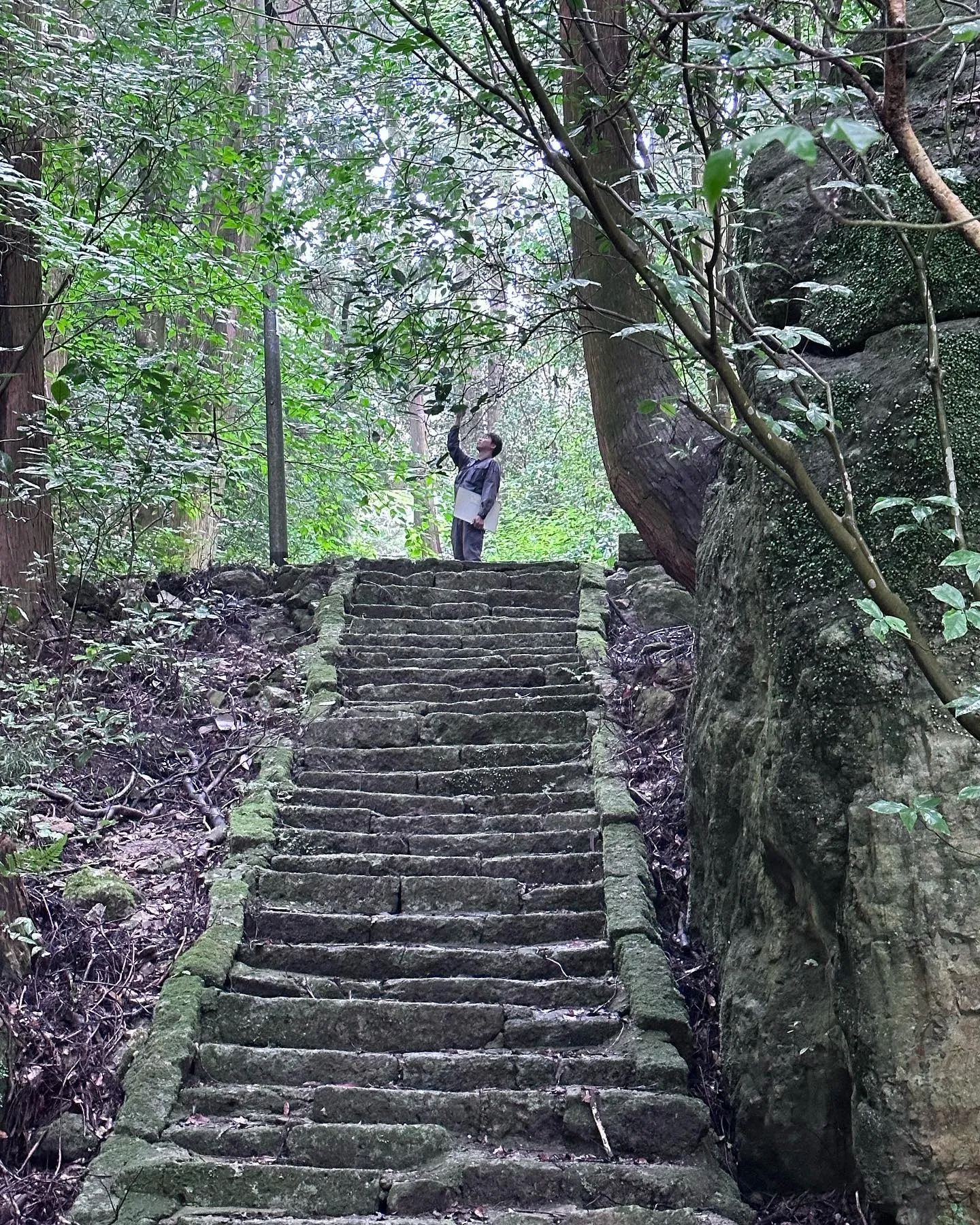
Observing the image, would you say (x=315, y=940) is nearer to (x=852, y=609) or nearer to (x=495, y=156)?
(x=852, y=609)

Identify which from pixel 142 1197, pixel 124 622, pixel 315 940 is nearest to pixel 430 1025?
pixel 315 940

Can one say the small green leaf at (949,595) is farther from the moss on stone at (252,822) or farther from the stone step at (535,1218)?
the moss on stone at (252,822)

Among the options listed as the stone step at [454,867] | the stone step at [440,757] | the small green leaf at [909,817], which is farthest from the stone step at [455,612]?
the small green leaf at [909,817]

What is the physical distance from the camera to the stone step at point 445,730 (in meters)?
7.24

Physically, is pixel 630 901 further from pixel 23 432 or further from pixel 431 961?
pixel 23 432

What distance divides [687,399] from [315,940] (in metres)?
3.90

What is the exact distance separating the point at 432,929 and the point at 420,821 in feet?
3.11

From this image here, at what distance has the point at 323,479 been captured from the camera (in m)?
14.0

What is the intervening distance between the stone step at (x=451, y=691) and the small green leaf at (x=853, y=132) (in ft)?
20.3

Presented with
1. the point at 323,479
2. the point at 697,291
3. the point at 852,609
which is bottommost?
the point at 852,609

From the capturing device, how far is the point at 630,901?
5.42 metres

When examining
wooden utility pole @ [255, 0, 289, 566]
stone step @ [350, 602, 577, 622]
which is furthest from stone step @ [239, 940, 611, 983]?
wooden utility pole @ [255, 0, 289, 566]

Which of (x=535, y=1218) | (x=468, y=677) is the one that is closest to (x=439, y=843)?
(x=468, y=677)

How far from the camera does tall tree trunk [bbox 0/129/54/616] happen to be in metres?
7.69
